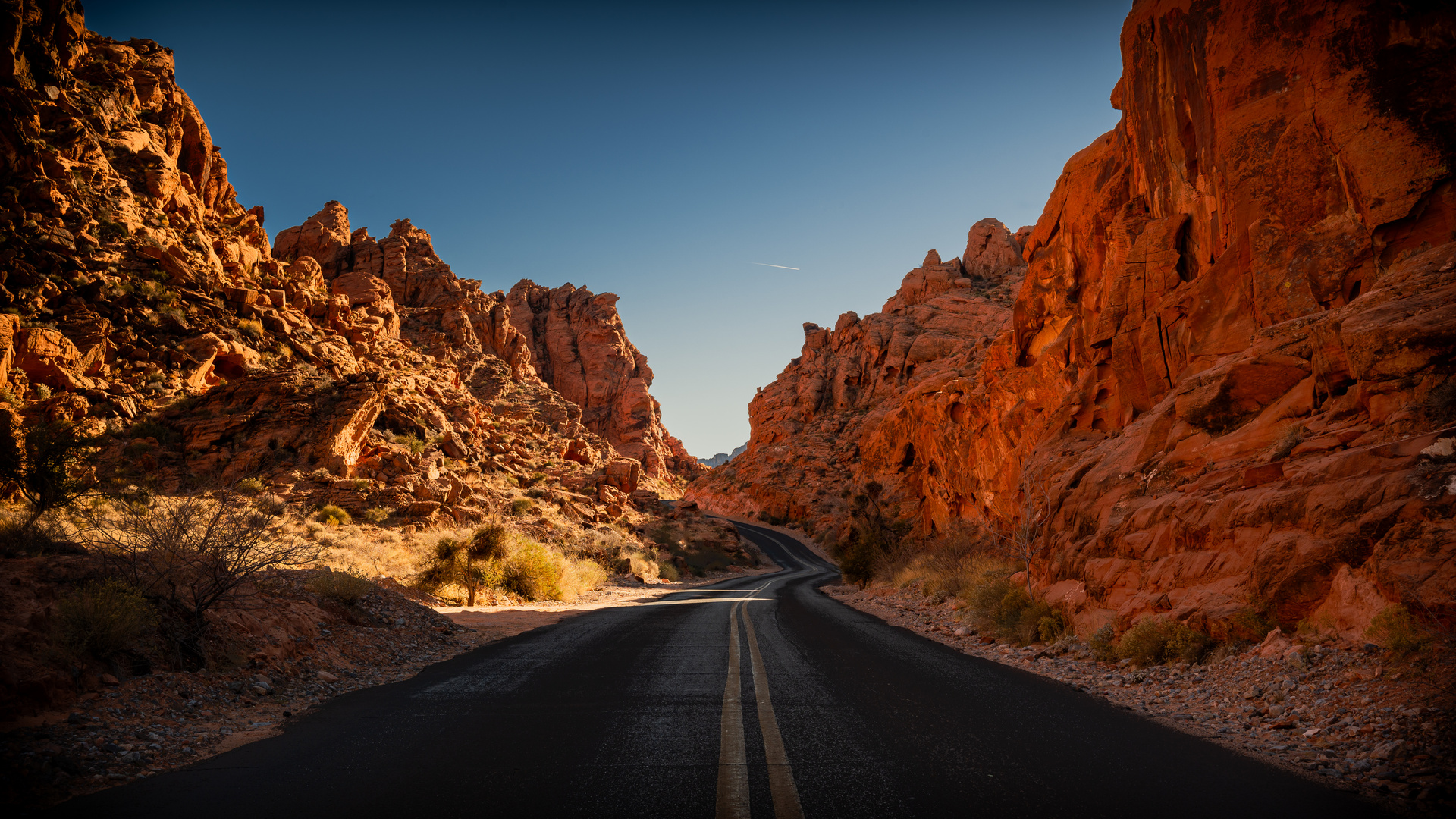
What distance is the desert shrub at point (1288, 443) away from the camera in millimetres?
7859

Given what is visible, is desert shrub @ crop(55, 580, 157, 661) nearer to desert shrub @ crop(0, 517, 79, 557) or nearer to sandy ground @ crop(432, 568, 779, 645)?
desert shrub @ crop(0, 517, 79, 557)

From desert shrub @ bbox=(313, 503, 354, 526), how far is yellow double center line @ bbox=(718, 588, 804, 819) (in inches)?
859

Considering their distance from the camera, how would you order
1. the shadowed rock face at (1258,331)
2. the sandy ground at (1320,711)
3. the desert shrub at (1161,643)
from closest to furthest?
the sandy ground at (1320,711)
the shadowed rock face at (1258,331)
the desert shrub at (1161,643)

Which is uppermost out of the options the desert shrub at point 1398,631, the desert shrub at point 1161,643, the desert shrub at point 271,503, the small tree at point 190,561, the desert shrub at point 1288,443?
the desert shrub at point 271,503

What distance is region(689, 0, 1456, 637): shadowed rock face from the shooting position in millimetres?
6457

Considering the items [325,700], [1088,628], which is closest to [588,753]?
[325,700]

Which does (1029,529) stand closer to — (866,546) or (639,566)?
(866,546)

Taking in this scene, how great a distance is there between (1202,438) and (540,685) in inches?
414

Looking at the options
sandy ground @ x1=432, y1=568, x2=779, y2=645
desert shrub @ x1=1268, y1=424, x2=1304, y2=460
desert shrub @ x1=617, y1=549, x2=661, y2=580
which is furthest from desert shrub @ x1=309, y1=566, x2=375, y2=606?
desert shrub @ x1=617, y1=549, x2=661, y2=580

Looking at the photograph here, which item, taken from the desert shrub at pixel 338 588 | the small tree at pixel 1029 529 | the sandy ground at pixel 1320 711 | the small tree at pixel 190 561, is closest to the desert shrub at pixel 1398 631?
the sandy ground at pixel 1320 711

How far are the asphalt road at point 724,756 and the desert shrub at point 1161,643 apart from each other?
1295mm

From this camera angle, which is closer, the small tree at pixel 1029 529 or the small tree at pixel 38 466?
the small tree at pixel 38 466

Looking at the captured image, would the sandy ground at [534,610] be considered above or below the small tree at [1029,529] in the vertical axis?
below

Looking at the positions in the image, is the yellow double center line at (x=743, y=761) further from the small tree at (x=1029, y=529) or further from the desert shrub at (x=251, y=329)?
the desert shrub at (x=251, y=329)
